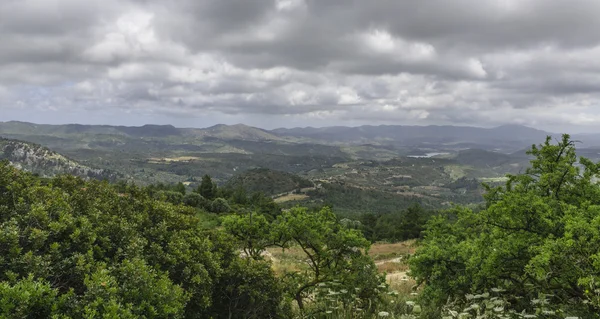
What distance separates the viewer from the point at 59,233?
233 inches

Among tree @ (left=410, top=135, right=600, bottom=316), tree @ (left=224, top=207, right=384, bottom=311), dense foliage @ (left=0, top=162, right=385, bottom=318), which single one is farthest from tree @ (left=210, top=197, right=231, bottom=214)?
tree @ (left=410, top=135, right=600, bottom=316)

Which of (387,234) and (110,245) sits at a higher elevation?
(110,245)

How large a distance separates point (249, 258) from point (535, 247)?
6671 millimetres

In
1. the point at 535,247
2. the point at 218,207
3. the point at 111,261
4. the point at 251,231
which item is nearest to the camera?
the point at 111,261

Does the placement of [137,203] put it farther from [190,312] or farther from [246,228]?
[246,228]

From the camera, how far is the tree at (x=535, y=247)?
24.4 ft

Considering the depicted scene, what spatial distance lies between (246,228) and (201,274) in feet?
12.8

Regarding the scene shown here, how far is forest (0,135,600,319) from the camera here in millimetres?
5211

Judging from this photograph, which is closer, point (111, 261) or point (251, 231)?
point (111, 261)

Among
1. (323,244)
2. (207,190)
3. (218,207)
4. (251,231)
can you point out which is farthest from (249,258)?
(207,190)

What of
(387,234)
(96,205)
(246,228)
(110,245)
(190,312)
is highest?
(96,205)

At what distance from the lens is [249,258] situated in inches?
368

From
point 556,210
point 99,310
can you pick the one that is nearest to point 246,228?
point 99,310

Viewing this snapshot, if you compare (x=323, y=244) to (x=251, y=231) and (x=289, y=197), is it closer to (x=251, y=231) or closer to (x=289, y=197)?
(x=251, y=231)
